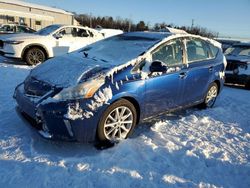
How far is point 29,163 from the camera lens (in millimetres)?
3398

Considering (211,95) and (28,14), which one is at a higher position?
(28,14)

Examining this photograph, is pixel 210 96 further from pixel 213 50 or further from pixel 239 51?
pixel 239 51

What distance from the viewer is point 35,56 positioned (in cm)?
1029

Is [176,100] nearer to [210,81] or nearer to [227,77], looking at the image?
[210,81]

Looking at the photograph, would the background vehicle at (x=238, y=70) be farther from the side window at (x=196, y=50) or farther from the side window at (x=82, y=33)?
the side window at (x=82, y=33)

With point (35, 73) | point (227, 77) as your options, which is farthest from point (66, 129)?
point (227, 77)

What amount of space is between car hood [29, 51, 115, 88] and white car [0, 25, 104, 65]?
237 inches

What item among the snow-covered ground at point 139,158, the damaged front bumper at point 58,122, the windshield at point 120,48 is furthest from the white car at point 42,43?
the damaged front bumper at point 58,122

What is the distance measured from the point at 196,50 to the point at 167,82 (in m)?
1.32

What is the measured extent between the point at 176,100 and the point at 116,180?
2.09 metres

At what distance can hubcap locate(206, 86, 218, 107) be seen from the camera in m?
6.03

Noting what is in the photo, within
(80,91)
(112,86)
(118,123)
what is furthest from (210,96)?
(80,91)

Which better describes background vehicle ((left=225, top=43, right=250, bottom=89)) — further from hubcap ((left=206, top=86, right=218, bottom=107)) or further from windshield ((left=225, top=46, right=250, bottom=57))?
hubcap ((left=206, top=86, right=218, bottom=107))

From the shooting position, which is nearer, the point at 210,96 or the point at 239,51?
the point at 210,96
